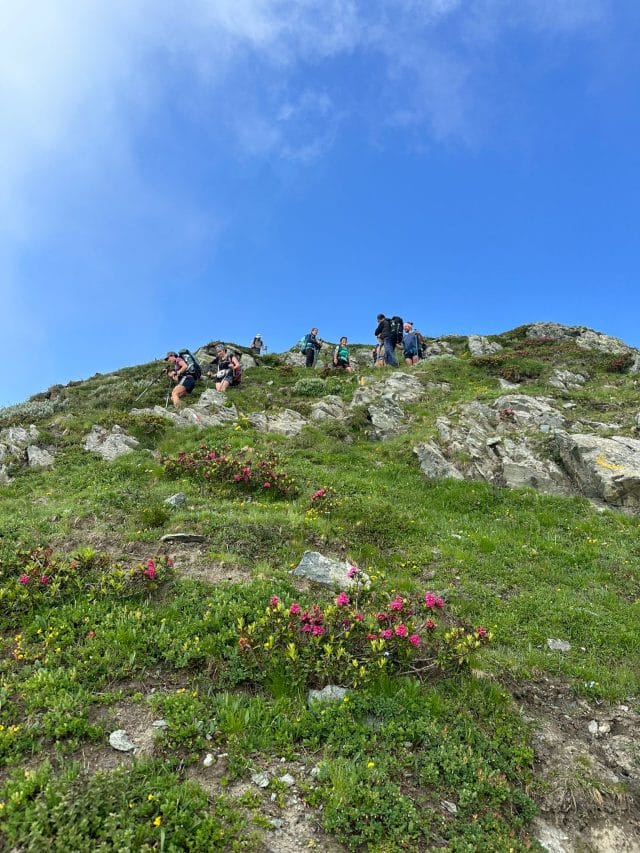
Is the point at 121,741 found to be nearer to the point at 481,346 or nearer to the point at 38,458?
the point at 38,458

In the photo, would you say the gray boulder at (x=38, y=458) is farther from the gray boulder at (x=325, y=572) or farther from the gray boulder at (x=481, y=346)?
the gray boulder at (x=481, y=346)

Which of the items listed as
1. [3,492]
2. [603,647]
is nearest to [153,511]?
[3,492]

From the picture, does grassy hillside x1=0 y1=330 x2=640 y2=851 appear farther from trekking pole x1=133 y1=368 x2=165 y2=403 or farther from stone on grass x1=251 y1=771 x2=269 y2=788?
trekking pole x1=133 y1=368 x2=165 y2=403

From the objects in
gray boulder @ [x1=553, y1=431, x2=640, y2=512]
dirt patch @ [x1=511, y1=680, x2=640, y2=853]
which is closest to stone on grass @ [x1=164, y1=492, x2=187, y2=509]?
dirt patch @ [x1=511, y1=680, x2=640, y2=853]

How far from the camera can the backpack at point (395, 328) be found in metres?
31.4

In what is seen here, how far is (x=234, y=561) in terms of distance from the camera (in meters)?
10.3

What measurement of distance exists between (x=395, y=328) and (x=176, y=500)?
2198cm

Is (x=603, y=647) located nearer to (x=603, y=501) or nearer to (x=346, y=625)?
(x=346, y=625)

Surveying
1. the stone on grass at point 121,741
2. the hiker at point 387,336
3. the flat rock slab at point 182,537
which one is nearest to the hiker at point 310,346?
the hiker at point 387,336

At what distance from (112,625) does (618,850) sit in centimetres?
760

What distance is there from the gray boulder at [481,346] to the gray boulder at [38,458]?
33079mm

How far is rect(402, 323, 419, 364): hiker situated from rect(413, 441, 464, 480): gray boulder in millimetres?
14883

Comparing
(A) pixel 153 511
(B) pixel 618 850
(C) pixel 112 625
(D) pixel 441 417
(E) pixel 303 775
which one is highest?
(D) pixel 441 417

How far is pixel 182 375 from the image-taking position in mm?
25719
